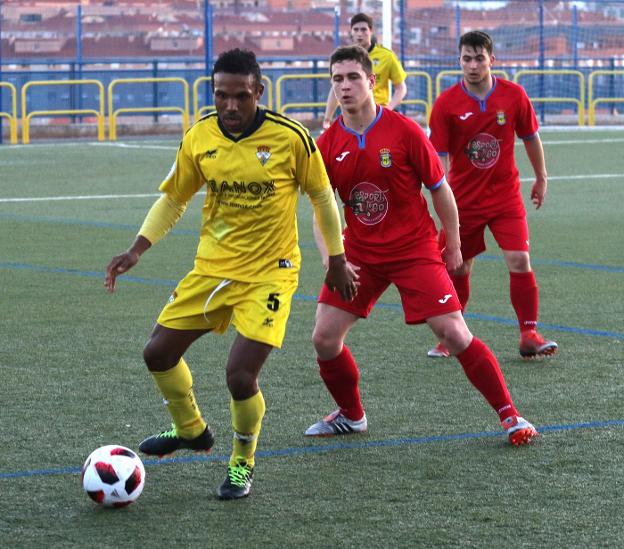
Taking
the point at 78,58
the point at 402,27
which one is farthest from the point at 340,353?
the point at 402,27

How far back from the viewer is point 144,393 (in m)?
6.74

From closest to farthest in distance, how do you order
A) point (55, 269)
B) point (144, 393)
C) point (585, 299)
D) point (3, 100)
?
point (144, 393), point (585, 299), point (55, 269), point (3, 100)

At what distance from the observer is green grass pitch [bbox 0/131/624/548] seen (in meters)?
4.69

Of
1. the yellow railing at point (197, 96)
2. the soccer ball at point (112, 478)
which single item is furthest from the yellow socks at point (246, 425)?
the yellow railing at point (197, 96)

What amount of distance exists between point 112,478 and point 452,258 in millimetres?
1939

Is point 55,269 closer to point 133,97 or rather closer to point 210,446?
point 210,446

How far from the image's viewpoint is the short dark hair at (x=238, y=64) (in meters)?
5.08

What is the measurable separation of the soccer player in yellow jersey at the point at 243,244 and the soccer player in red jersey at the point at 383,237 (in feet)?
1.60

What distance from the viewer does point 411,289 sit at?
588cm

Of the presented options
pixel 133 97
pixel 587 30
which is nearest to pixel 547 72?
pixel 587 30

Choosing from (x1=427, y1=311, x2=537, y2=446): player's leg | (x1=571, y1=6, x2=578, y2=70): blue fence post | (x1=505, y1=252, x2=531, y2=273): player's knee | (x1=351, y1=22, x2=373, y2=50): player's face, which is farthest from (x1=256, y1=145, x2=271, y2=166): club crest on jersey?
(x1=571, y1=6, x2=578, y2=70): blue fence post

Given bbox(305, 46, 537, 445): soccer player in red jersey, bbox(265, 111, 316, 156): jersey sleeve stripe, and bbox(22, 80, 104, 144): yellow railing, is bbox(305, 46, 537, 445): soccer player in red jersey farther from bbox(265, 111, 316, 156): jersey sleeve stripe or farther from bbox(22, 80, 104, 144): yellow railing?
bbox(22, 80, 104, 144): yellow railing

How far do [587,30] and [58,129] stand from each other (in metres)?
13.8

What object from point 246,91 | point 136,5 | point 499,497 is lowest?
point 499,497
